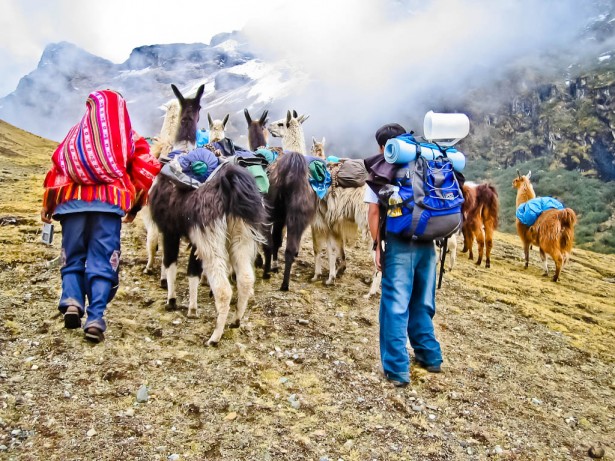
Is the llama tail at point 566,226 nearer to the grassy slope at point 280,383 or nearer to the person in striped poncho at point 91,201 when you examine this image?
the grassy slope at point 280,383

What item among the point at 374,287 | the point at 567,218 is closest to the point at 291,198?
the point at 374,287

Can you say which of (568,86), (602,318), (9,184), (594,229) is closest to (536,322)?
(602,318)

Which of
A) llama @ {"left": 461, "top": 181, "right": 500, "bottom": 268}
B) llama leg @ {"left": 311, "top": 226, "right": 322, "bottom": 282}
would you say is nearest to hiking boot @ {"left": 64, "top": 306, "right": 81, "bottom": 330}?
llama leg @ {"left": 311, "top": 226, "right": 322, "bottom": 282}

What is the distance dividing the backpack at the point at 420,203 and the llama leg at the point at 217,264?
1.42m

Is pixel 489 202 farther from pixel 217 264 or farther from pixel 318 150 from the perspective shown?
pixel 217 264

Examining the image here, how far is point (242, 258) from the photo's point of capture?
4.14 meters

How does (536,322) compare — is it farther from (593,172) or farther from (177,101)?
(593,172)

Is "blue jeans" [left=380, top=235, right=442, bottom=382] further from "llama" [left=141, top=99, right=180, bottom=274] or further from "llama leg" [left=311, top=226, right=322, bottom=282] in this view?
"llama" [left=141, top=99, right=180, bottom=274]

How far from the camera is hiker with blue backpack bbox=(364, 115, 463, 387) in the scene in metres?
3.46

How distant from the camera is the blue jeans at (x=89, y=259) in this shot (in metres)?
3.40

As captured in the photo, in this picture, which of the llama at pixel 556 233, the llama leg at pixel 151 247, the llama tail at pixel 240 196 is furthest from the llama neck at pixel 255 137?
the llama at pixel 556 233

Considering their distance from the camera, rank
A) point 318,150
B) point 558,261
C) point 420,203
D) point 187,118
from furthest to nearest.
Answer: point 558,261 → point 318,150 → point 187,118 → point 420,203

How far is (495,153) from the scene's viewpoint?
153 feet

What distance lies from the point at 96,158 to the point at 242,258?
4.75 feet
